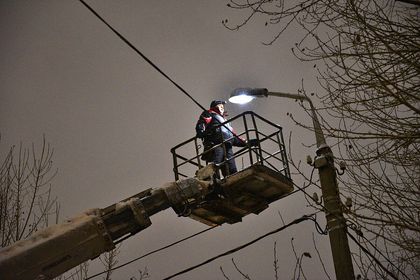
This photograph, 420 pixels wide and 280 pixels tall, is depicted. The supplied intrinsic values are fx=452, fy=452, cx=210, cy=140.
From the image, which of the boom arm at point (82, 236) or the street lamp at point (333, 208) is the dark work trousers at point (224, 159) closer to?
the boom arm at point (82, 236)

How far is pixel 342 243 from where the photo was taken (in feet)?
19.1

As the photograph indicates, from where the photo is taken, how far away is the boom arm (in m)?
5.98

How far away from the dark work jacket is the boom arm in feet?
8.98

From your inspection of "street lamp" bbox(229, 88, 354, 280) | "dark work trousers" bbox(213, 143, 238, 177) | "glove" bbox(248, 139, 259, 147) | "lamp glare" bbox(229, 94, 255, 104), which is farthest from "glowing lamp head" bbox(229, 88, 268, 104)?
"dark work trousers" bbox(213, 143, 238, 177)

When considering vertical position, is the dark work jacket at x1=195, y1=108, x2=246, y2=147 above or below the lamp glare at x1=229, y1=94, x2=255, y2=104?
above

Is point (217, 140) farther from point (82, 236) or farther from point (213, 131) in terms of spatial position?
point (82, 236)

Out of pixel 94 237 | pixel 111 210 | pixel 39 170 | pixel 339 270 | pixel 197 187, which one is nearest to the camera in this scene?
pixel 339 270

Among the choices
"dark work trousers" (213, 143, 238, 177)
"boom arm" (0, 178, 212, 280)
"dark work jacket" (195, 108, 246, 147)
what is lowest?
"boom arm" (0, 178, 212, 280)

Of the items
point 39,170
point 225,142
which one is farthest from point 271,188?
point 39,170

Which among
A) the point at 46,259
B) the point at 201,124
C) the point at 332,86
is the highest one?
the point at 201,124

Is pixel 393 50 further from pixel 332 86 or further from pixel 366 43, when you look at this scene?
pixel 332 86

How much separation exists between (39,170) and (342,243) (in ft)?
37.1

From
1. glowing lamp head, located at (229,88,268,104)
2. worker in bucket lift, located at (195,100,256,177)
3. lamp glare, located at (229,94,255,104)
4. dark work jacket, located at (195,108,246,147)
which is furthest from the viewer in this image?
dark work jacket, located at (195,108,246,147)

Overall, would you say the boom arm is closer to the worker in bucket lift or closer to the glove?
the worker in bucket lift
